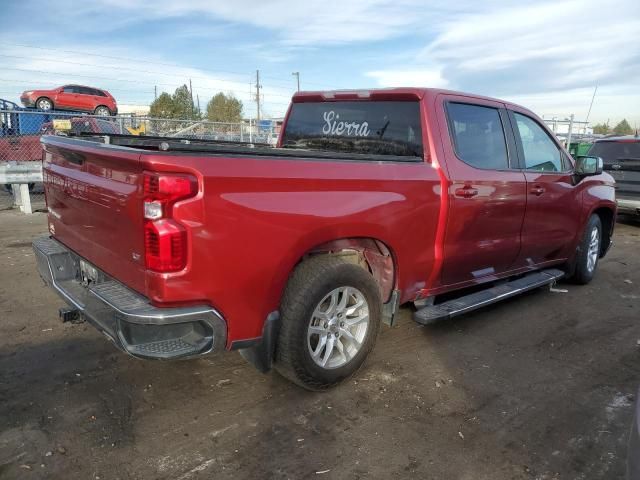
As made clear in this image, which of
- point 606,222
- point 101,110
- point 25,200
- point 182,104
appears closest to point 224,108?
point 182,104

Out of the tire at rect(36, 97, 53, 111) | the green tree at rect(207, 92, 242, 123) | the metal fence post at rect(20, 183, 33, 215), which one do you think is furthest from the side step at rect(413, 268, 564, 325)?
the green tree at rect(207, 92, 242, 123)

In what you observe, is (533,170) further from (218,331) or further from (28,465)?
(28,465)

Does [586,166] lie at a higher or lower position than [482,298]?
higher

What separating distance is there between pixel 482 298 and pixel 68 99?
23.2 metres

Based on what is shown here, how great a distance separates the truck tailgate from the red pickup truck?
1 centimetres

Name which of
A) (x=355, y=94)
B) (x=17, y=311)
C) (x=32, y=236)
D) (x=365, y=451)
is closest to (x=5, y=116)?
(x=32, y=236)

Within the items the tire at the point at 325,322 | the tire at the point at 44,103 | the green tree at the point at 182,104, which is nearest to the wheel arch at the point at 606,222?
the tire at the point at 325,322

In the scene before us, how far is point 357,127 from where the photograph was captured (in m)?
4.25

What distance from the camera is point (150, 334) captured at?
8.44ft

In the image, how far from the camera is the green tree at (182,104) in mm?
48188

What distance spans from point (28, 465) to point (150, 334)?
0.86m

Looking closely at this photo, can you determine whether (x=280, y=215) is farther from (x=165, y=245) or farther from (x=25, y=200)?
(x=25, y=200)

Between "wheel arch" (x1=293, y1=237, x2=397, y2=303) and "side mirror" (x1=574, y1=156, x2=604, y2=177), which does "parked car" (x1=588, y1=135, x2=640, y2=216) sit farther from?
"wheel arch" (x1=293, y1=237, x2=397, y2=303)

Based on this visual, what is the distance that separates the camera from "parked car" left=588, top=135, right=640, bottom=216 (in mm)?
9859
